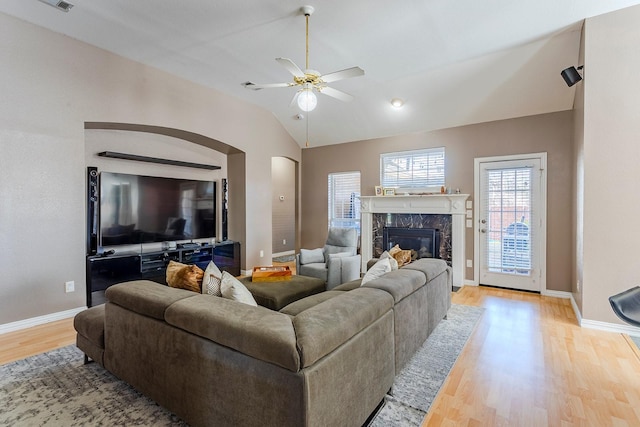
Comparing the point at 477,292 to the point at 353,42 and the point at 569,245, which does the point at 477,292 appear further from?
A: the point at 353,42

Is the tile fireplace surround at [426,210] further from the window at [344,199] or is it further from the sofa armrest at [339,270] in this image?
the sofa armrest at [339,270]

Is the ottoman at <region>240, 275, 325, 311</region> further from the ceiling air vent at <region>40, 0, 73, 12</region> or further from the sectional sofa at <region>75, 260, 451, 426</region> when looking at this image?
the ceiling air vent at <region>40, 0, 73, 12</region>

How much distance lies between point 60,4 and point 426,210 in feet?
17.6

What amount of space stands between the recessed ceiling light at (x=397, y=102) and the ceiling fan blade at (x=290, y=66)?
104 inches

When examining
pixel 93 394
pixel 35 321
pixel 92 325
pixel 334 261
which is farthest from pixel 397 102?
pixel 35 321

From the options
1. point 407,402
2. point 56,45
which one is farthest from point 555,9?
point 56,45

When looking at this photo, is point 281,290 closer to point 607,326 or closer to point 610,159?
point 607,326

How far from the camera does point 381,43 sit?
12.3ft

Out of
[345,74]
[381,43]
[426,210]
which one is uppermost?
[381,43]

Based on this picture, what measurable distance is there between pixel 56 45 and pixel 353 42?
3371 millimetres

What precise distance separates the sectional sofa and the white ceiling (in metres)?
2.76

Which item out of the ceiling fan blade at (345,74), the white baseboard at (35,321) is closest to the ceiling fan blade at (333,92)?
the ceiling fan blade at (345,74)

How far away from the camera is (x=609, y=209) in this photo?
126 inches

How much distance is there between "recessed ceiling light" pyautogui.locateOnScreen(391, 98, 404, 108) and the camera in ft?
16.7
